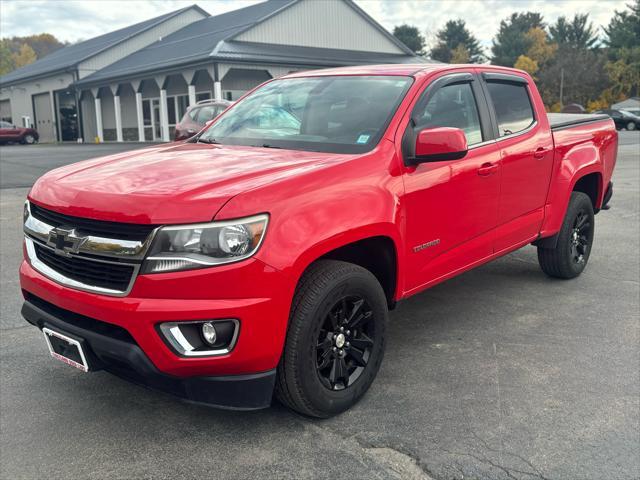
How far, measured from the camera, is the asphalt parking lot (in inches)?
113

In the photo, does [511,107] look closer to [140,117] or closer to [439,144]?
[439,144]

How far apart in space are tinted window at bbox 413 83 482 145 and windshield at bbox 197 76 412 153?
8.8 inches

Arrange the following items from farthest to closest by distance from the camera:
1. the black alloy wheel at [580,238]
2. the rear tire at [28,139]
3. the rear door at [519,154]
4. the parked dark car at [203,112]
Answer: the rear tire at [28,139] < the parked dark car at [203,112] < the black alloy wheel at [580,238] < the rear door at [519,154]

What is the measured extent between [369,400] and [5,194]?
429 inches

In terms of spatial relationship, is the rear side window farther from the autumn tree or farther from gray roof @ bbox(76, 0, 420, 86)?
the autumn tree

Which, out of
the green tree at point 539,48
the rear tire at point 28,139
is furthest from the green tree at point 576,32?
the rear tire at point 28,139

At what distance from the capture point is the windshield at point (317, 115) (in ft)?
12.1

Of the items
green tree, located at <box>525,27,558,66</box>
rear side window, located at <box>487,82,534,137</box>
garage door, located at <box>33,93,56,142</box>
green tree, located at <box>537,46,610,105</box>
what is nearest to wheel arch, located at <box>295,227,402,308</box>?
rear side window, located at <box>487,82,534,137</box>

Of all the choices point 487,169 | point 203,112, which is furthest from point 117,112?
point 487,169

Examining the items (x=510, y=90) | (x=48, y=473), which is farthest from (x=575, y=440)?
(x=510, y=90)

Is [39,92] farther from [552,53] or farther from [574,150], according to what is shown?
[552,53]

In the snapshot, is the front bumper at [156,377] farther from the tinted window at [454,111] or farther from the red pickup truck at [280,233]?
the tinted window at [454,111]

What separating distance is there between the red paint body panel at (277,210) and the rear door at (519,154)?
2 centimetres

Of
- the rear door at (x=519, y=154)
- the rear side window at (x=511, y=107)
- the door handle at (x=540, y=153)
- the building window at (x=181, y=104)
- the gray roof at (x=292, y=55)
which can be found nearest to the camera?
the rear door at (x=519, y=154)
